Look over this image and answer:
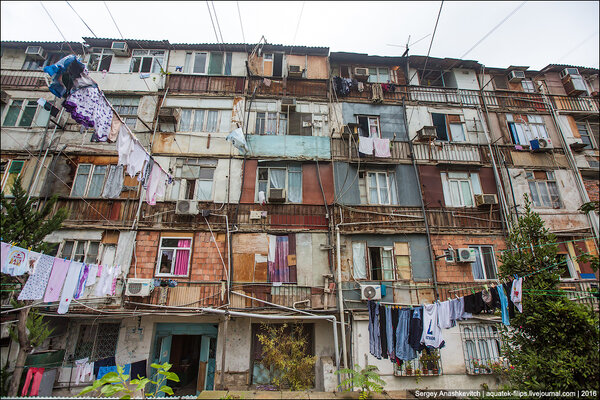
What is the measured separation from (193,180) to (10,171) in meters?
8.04

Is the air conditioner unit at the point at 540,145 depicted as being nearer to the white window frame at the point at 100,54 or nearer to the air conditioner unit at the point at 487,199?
the air conditioner unit at the point at 487,199

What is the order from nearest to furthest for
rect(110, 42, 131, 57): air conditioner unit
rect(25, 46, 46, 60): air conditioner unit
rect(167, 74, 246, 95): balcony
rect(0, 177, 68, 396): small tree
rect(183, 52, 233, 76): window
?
rect(0, 177, 68, 396): small tree → rect(167, 74, 246, 95): balcony → rect(25, 46, 46, 60): air conditioner unit → rect(110, 42, 131, 57): air conditioner unit → rect(183, 52, 233, 76): window

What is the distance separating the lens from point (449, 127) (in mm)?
14305

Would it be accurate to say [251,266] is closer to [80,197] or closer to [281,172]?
[281,172]

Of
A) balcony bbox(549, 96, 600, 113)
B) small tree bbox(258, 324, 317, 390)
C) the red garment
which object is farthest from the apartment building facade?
the red garment

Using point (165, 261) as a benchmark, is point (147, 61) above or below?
above

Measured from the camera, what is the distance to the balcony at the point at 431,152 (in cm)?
1324

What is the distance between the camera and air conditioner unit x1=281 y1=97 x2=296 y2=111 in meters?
13.7

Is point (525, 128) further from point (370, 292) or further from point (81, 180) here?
point (81, 180)

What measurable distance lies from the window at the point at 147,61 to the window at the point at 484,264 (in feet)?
56.9

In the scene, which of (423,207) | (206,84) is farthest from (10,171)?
(423,207)

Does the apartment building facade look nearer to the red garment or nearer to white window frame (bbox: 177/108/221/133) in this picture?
white window frame (bbox: 177/108/221/133)

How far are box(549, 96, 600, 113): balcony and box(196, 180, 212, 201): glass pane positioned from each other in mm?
18485

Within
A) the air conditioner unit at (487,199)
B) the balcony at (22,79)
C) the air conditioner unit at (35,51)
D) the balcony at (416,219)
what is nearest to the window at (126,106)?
the balcony at (22,79)
